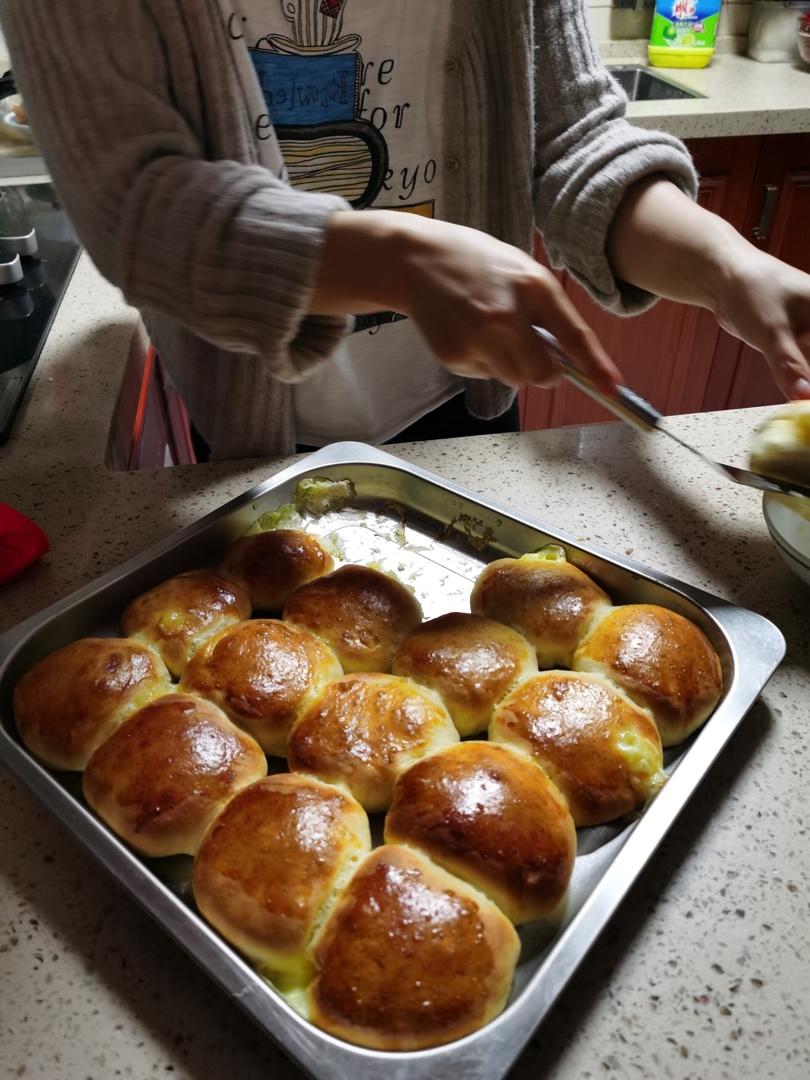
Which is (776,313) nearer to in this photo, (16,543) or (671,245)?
(671,245)

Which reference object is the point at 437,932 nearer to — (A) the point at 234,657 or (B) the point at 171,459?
(A) the point at 234,657

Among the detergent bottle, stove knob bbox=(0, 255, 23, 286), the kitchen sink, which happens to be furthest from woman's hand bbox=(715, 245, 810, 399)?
the detergent bottle

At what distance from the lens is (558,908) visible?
488 mm

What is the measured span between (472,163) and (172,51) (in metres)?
0.35

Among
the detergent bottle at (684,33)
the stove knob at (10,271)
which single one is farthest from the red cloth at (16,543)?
the detergent bottle at (684,33)

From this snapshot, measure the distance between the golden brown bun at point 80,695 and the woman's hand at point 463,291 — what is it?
0.32m

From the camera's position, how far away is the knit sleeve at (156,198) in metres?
0.65

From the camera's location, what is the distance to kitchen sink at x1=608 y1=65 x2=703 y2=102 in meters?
1.97

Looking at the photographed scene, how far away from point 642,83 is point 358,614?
196cm

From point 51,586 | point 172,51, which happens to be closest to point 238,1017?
point 51,586

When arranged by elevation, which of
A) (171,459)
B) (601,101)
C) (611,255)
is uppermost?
(601,101)

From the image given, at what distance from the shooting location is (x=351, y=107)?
2.91ft

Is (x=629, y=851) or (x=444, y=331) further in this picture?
(x=444, y=331)

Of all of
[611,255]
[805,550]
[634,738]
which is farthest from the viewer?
[611,255]
